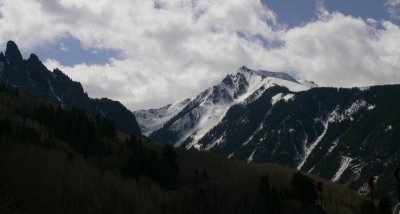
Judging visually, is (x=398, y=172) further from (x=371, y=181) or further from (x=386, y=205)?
(x=386, y=205)

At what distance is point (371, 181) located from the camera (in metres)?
79.4

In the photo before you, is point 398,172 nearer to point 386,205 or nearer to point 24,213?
point 386,205

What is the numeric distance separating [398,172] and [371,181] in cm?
1197

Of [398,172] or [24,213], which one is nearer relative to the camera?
[398,172]

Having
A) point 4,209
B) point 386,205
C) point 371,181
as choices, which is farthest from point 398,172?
point 4,209

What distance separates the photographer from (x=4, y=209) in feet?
595

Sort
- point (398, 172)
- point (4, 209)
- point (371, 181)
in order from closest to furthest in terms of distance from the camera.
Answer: point (398, 172), point (371, 181), point (4, 209)

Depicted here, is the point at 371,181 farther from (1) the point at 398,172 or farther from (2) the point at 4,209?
(2) the point at 4,209

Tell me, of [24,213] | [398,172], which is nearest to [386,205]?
[24,213]

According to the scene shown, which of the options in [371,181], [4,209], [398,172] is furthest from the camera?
[4,209]

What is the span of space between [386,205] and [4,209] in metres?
108

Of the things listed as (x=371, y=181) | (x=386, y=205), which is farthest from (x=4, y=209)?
A: (x=371, y=181)

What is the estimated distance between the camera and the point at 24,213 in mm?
191750

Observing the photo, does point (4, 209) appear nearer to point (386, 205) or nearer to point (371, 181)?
point (386, 205)
